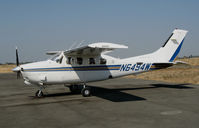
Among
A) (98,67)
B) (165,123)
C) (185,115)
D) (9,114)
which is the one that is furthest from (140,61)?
(9,114)

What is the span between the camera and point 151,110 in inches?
322

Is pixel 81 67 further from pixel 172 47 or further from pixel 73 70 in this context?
pixel 172 47

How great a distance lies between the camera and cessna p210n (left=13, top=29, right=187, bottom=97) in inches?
444

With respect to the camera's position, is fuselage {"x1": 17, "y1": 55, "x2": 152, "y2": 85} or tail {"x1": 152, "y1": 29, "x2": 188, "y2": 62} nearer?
fuselage {"x1": 17, "y1": 55, "x2": 152, "y2": 85}

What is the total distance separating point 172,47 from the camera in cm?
1578

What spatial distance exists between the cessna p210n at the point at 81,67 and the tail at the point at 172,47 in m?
0.94

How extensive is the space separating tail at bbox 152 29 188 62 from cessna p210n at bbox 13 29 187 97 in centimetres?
94

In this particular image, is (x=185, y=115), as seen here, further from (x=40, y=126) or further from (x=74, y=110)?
(x=40, y=126)

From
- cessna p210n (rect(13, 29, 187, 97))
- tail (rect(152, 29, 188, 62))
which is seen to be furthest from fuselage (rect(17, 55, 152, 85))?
tail (rect(152, 29, 188, 62))

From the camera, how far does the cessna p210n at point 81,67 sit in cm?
1128

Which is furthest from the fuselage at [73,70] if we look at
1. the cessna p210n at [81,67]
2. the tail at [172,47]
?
the tail at [172,47]

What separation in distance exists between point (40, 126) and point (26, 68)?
5.57 metres

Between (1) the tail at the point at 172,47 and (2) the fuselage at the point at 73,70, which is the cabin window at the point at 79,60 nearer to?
(2) the fuselage at the point at 73,70

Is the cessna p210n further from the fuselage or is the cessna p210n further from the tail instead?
the tail
